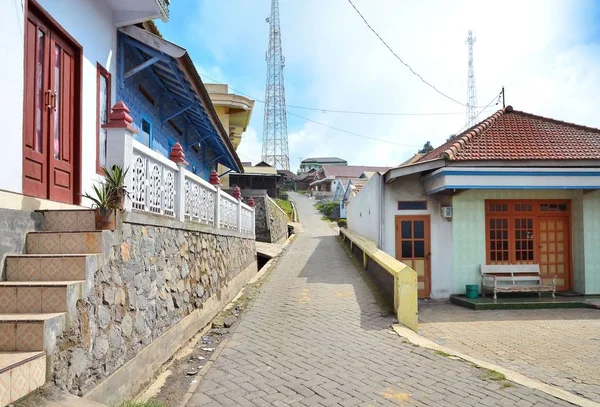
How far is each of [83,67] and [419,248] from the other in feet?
31.4

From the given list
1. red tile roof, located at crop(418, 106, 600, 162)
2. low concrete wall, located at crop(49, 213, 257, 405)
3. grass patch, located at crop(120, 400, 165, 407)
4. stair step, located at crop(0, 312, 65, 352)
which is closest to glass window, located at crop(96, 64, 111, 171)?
low concrete wall, located at crop(49, 213, 257, 405)

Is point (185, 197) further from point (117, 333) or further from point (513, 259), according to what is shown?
point (513, 259)

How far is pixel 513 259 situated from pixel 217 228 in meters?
8.60

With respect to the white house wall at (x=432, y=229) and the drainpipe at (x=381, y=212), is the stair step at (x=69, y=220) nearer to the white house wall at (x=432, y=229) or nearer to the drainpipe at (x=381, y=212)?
the drainpipe at (x=381, y=212)

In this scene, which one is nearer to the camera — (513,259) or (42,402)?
(42,402)

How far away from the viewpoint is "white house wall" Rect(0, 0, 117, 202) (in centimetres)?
426

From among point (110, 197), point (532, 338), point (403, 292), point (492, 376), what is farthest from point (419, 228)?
point (110, 197)

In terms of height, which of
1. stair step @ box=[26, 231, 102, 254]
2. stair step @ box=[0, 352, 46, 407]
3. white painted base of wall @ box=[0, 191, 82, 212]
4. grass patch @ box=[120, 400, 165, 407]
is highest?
white painted base of wall @ box=[0, 191, 82, 212]

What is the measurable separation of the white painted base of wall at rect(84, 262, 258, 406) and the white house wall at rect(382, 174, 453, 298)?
619cm

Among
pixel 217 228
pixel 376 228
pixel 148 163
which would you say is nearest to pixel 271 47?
pixel 376 228

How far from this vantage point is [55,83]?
5.32 m

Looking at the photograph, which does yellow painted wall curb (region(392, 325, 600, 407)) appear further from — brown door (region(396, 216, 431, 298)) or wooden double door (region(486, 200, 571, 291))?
wooden double door (region(486, 200, 571, 291))

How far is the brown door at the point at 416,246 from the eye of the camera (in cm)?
1214

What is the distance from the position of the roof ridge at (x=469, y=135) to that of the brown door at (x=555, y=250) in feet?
10.1
